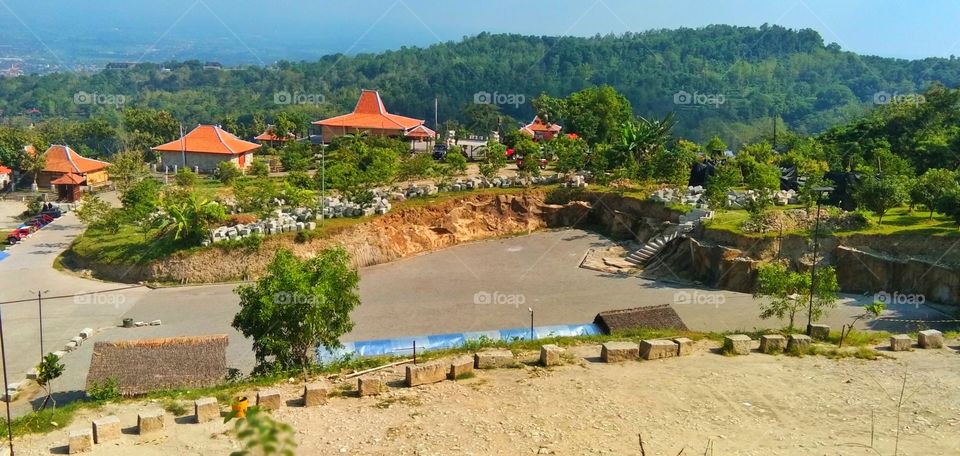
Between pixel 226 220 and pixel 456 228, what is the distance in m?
8.47

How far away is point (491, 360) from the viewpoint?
1476 centimetres

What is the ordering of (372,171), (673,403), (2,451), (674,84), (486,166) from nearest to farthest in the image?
(2,451), (673,403), (372,171), (486,166), (674,84)

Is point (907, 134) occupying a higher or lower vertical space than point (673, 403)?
higher

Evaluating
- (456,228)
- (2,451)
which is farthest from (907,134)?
(2,451)

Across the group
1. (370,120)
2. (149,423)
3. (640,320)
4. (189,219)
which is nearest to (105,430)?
(149,423)

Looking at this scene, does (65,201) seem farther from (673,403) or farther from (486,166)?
(673,403)

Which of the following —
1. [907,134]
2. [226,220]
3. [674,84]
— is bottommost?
[226,220]

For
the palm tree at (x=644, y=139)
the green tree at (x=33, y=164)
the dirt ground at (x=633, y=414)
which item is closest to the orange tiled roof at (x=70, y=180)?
the green tree at (x=33, y=164)

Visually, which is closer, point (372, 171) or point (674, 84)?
point (372, 171)

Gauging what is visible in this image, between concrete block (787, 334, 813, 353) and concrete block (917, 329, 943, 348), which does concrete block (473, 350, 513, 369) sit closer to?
concrete block (787, 334, 813, 353)

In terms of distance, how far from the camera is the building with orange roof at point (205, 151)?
40.8 meters

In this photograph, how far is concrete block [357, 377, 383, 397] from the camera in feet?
43.8

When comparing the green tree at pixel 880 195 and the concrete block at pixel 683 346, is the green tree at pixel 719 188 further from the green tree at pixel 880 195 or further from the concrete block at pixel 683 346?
the concrete block at pixel 683 346

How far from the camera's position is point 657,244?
25.8m
